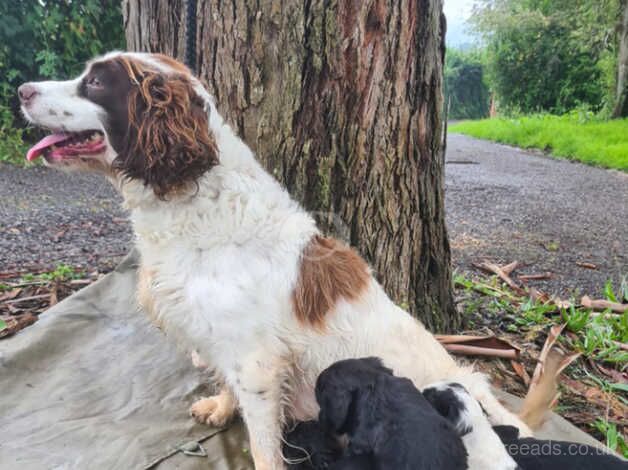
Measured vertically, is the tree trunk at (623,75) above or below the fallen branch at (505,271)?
above

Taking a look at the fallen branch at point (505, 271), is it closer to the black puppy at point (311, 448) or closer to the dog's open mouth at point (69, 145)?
the black puppy at point (311, 448)

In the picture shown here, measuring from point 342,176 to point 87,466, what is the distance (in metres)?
2.02

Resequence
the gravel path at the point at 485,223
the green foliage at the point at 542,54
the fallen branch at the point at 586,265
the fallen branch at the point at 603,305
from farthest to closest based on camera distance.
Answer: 1. the green foliage at the point at 542,54
2. the fallen branch at the point at 586,265
3. the gravel path at the point at 485,223
4. the fallen branch at the point at 603,305

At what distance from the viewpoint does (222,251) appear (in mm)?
2467

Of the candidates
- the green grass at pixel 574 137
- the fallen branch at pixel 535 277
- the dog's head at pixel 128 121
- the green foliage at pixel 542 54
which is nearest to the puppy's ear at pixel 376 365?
the dog's head at pixel 128 121

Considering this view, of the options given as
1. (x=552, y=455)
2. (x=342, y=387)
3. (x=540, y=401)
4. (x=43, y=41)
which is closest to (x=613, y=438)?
(x=540, y=401)

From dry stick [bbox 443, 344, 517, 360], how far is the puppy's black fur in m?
1.09

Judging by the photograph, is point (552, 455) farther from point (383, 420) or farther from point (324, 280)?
point (324, 280)

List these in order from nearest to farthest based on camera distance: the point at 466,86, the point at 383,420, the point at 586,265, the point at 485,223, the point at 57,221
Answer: the point at 383,420 < the point at 586,265 < the point at 57,221 < the point at 485,223 < the point at 466,86

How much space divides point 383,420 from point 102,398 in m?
1.60

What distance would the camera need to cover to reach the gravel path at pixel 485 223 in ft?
18.2

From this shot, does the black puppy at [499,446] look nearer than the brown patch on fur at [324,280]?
Yes

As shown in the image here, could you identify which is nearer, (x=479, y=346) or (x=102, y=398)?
(x=102, y=398)

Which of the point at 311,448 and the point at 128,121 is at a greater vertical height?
the point at 128,121
